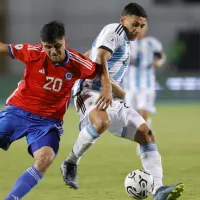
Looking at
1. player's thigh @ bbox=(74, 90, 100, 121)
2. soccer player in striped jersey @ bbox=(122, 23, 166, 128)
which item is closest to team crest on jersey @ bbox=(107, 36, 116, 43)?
player's thigh @ bbox=(74, 90, 100, 121)

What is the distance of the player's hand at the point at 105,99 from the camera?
6645mm

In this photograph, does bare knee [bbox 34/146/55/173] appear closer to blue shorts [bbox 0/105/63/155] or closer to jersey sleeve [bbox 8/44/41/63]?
blue shorts [bbox 0/105/63/155]

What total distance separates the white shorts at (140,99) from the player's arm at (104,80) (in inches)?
221

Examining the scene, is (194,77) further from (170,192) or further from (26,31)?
(170,192)

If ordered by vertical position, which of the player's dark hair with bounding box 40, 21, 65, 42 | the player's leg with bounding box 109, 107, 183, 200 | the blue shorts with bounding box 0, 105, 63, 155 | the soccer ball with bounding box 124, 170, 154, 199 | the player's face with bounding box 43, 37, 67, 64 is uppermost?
the player's dark hair with bounding box 40, 21, 65, 42

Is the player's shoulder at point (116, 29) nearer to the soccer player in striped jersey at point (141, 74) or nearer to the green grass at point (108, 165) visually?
the green grass at point (108, 165)

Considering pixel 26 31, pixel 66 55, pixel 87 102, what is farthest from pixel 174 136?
pixel 26 31

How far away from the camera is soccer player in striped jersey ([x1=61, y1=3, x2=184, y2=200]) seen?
695 centimetres

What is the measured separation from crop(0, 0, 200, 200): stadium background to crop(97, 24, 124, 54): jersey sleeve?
1.54 metres

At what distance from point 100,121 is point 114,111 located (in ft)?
1.16

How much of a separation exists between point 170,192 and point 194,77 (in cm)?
1609

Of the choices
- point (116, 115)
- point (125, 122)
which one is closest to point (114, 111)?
point (116, 115)

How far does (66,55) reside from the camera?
→ 6.52 metres

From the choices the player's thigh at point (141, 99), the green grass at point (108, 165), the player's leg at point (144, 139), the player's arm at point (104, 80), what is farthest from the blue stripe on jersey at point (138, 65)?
the player's arm at point (104, 80)
